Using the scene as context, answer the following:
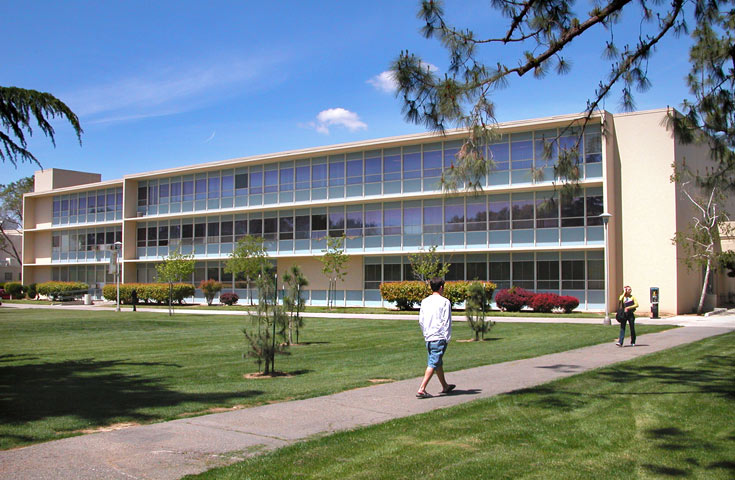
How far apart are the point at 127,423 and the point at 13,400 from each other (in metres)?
2.61

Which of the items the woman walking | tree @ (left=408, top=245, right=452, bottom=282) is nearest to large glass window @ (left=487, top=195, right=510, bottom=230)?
tree @ (left=408, top=245, right=452, bottom=282)

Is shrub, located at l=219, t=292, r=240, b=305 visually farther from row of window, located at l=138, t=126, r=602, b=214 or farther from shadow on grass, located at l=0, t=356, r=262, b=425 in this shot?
shadow on grass, located at l=0, t=356, r=262, b=425

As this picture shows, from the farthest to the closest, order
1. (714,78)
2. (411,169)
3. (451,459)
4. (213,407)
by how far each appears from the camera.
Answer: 1. (411,169)
2. (714,78)
3. (213,407)
4. (451,459)

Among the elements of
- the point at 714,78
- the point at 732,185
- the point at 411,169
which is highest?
the point at 411,169

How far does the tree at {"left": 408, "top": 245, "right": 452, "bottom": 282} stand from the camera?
36.0 metres

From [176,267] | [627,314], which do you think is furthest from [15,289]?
[627,314]

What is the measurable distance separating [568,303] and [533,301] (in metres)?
1.81

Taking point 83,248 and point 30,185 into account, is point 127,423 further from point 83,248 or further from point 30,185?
point 30,185

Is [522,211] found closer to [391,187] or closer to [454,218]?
[454,218]

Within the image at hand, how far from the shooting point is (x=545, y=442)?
6.77 metres

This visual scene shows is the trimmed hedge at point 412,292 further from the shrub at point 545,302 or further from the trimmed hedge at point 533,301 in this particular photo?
the shrub at point 545,302

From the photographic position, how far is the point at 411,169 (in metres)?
40.1

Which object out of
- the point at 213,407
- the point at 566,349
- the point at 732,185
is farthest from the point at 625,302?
the point at 213,407

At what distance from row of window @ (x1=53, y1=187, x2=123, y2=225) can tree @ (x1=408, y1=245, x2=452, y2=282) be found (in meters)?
29.8
